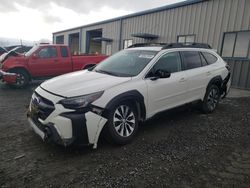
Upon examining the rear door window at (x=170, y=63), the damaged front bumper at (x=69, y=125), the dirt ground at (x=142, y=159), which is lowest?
the dirt ground at (x=142, y=159)

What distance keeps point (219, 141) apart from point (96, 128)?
2426 millimetres

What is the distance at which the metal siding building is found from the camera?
9609mm

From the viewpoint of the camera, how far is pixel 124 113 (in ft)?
11.7

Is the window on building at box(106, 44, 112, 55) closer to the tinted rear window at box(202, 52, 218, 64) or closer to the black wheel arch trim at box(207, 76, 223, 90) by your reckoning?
the tinted rear window at box(202, 52, 218, 64)

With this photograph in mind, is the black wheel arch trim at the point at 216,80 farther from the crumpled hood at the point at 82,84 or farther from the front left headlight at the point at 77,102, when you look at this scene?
the front left headlight at the point at 77,102

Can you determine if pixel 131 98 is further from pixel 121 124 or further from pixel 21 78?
pixel 21 78

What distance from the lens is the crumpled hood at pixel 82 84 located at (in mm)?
3177

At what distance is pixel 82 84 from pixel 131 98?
0.86 m

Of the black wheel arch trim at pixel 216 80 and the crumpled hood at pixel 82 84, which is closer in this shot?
the crumpled hood at pixel 82 84

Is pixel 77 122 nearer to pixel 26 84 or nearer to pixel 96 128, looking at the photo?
pixel 96 128

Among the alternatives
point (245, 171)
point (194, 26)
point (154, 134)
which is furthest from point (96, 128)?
point (194, 26)

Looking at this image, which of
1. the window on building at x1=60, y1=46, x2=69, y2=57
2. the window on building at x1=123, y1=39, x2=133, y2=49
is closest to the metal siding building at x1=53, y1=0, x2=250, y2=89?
the window on building at x1=123, y1=39, x2=133, y2=49

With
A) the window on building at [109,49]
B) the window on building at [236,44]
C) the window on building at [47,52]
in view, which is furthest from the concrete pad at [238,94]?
the window on building at [109,49]

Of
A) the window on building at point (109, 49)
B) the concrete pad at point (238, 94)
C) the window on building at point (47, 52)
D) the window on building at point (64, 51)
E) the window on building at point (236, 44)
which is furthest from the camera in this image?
the window on building at point (109, 49)
